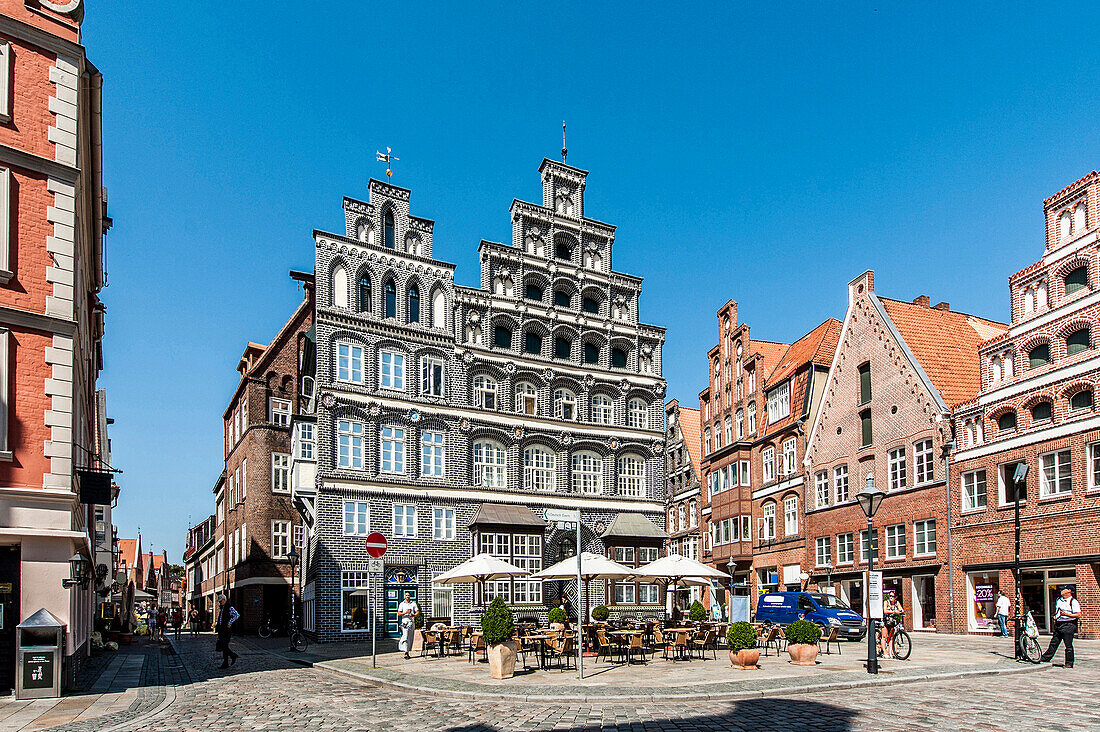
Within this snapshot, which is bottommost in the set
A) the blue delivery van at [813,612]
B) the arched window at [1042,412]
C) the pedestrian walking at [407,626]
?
the blue delivery van at [813,612]

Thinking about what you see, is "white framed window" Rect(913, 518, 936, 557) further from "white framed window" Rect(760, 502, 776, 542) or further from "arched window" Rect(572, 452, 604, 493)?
"arched window" Rect(572, 452, 604, 493)

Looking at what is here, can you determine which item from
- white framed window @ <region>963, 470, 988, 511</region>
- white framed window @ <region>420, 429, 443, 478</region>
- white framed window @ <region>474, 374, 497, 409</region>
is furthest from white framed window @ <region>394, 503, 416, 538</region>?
white framed window @ <region>963, 470, 988, 511</region>

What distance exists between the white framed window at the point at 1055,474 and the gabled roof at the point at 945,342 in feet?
19.9

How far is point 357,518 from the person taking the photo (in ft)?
116

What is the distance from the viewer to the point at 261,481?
47375 millimetres

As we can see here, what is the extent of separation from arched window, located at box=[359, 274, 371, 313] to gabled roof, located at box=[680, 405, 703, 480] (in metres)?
27.6

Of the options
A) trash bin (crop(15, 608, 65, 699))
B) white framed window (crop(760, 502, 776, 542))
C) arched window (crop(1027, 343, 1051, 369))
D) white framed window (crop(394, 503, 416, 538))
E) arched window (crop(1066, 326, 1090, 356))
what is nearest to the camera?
trash bin (crop(15, 608, 65, 699))

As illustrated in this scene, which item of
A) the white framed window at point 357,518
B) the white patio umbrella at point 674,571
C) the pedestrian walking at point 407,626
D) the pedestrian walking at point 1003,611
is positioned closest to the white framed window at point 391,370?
the white framed window at point 357,518

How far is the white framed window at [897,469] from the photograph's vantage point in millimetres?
39625

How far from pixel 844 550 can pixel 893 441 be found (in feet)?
19.9

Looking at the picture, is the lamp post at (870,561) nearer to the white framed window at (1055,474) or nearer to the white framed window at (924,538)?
the white framed window at (1055,474)

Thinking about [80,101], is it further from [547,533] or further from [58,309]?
[547,533]

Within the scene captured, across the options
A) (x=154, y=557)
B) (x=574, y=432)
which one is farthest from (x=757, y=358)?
(x=154, y=557)

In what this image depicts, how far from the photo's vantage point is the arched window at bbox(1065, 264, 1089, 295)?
32.0 metres
